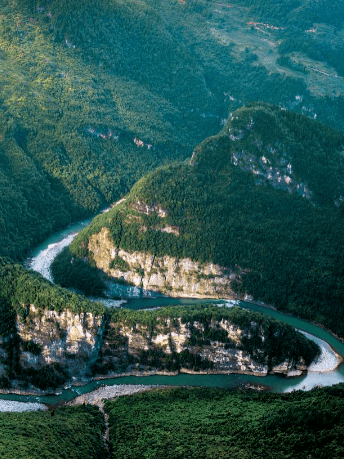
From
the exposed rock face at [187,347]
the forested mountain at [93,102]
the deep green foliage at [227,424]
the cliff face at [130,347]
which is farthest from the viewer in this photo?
the forested mountain at [93,102]

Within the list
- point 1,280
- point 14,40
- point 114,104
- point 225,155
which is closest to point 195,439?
point 1,280

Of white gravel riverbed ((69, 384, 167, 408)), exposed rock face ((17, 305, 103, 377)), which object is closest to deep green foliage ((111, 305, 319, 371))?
exposed rock face ((17, 305, 103, 377))

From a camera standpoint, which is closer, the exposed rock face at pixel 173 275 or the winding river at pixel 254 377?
the winding river at pixel 254 377

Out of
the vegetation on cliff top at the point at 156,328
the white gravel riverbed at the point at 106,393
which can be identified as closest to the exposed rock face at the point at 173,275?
the vegetation on cliff top at the point at 156,328

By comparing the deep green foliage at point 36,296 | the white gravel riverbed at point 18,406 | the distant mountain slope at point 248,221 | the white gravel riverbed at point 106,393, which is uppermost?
the distant mountain slope at point 248,221

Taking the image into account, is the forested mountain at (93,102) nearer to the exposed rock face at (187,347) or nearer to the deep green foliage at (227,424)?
the exposed rock face at (187,347)

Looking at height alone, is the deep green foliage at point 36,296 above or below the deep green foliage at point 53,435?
above

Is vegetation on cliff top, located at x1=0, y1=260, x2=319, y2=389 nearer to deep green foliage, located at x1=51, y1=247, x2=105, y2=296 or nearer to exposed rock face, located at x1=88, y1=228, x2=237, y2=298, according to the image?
Result: exposed rock face, located at x1=88, y1=228, x2=237, y2=298

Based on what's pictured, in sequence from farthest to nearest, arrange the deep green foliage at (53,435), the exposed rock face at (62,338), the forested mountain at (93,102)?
the forested mountain at (93,102), the exposed rock face at (62,338), the deep green foliage at (53,435)
